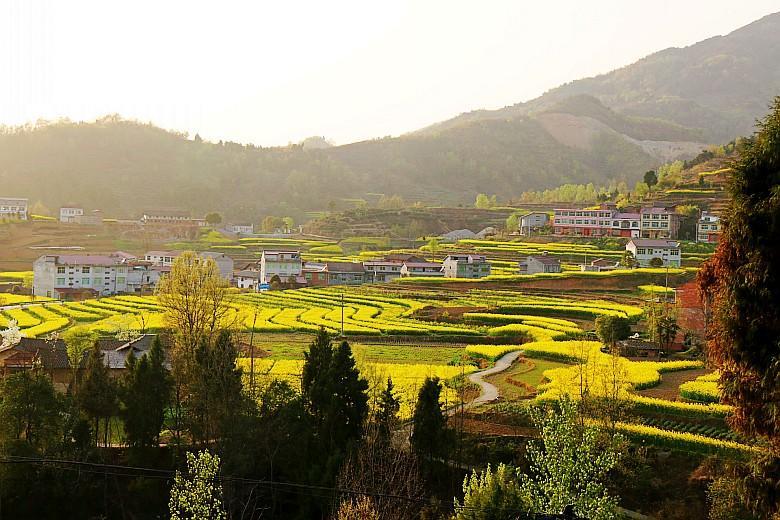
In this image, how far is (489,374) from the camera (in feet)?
87.9

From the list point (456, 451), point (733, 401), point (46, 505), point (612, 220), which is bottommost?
point (46, 505)

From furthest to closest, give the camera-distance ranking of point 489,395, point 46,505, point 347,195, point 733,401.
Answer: point 347,195 < point 489,395 < point 46,505 < point 733,401

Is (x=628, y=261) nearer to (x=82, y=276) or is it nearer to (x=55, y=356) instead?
(x=82, y=276)

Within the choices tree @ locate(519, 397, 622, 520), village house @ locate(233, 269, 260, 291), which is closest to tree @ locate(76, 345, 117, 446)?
tree @ locate(519, 397, 622, 520)

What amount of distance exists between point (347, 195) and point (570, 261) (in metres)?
78.5

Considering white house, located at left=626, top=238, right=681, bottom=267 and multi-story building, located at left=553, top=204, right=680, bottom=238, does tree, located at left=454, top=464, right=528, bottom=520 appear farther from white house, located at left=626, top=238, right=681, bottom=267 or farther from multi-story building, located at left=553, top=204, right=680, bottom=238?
multi-story building, located at left=553, top=204, right=680, bottom=238

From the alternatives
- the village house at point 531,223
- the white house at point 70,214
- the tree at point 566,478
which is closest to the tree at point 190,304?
the tree at point 566,478

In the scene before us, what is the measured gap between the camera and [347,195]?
136 metres

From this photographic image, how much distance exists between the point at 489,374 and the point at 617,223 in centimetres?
4820

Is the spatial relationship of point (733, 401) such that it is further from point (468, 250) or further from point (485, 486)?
point (468, 250)

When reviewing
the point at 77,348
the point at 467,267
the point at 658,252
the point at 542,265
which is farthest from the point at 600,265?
the point at 77,348

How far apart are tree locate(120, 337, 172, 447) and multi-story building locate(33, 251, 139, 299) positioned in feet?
115

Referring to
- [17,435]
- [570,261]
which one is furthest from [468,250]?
[17,435]

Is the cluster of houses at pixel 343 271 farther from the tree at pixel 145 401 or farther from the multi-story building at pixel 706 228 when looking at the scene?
the tree at pixel 145 401
